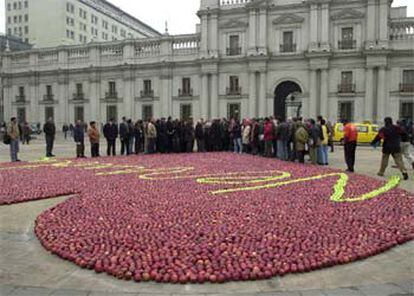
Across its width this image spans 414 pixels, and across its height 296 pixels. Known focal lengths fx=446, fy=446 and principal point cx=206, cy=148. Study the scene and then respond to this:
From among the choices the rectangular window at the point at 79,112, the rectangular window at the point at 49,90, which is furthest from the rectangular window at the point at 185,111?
the rectangular window at the point at 49,90

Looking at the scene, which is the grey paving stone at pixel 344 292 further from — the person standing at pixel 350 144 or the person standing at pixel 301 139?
the person standing at pixel 301 139

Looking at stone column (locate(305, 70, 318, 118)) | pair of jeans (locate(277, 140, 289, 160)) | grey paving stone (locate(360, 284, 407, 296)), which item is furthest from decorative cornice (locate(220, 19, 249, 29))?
grey paving stone (locate(360, 284, 407, 296))

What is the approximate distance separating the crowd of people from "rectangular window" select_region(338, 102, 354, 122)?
2414 centimetres

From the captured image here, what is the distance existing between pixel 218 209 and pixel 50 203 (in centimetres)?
381

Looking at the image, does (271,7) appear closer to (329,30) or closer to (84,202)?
(329,30)

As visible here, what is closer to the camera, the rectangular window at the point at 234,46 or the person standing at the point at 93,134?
the person standing at the point at 93,134

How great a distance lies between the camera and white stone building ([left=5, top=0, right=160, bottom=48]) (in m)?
96.6

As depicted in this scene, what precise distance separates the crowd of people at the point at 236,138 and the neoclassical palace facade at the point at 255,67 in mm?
24288

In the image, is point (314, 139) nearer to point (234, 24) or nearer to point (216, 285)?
point (216, 285)

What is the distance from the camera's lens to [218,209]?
8375 millimetres

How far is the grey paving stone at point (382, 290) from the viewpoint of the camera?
4.70m

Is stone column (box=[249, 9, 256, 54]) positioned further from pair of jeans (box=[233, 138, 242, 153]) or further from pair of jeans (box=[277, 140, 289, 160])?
pair of jeans (box=[277, 140, 289, 160])

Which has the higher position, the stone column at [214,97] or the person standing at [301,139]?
the stone column at [214,97]

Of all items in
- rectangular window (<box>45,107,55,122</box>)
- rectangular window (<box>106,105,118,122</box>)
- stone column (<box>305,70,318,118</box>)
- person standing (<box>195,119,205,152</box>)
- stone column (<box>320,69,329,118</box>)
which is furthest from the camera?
rectangular window (<box>45,107,55,122</box>)
